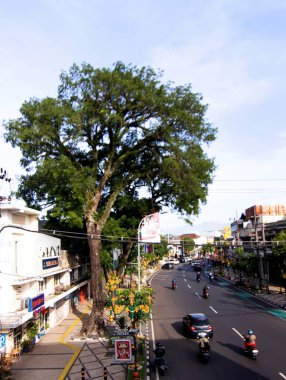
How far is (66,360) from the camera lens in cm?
1980

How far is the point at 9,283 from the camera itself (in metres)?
19.1

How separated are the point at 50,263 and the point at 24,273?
14.1 ft

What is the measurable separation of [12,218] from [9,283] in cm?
352

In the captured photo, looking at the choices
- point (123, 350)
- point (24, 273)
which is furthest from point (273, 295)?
point (24, 273)

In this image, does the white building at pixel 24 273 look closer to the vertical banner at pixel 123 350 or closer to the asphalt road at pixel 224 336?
the vertical banner at pixel 123 350

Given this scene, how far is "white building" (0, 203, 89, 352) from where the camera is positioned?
19.0m

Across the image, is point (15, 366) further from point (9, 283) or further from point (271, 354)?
point (271, 354)

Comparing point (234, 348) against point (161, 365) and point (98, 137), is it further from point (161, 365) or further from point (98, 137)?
point (98, 137)

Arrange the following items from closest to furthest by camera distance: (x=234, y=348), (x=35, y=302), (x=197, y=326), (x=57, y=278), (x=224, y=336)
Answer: (x=234, y=348), (x=35, y=302), (x=197, y=326), (x=224, y=336), (x=57, y=278)

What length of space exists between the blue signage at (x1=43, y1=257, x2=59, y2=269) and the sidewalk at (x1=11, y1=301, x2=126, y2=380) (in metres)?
4.73

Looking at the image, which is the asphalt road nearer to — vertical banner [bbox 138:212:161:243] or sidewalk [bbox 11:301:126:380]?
sidewalk [bbox 11:301:126:380]

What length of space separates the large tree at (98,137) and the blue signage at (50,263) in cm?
273

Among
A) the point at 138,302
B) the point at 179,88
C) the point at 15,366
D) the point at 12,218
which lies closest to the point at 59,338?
the point at 15,366

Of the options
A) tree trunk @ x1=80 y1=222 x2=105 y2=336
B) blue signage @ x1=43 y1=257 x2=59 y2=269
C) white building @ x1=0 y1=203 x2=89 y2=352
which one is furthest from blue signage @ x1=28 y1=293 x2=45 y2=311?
tree trunk @ x1=80 y1=222 x2=105 y2=336
